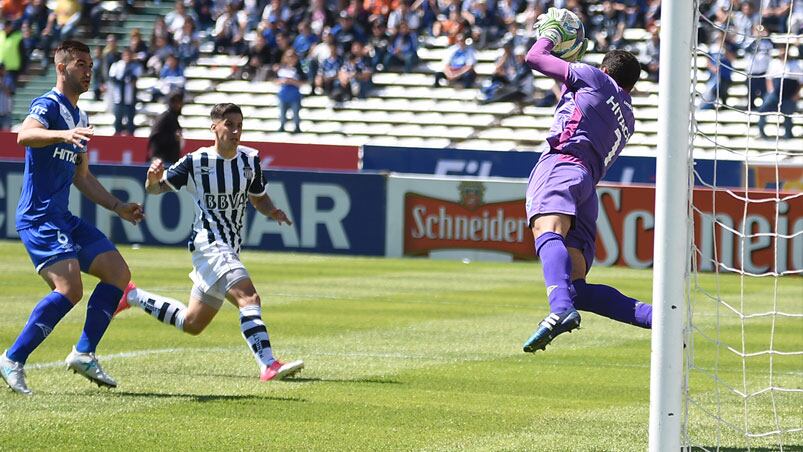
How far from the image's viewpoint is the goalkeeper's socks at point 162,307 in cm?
945

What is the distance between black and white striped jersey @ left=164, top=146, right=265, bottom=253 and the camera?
928 centimetres

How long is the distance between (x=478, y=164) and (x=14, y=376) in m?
19.2

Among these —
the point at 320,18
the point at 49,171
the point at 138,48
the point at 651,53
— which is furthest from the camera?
the point at 138,48

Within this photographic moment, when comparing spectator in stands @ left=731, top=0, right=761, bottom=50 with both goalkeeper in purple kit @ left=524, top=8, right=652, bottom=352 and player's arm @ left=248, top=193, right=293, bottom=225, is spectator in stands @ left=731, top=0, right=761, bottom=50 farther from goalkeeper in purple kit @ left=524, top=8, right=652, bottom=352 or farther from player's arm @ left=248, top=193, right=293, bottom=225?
goalkeeper in purple kit @ left=524, top=8, right=652, bottom=352

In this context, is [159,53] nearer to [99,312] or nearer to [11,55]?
[11,55]

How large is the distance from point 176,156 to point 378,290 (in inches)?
280

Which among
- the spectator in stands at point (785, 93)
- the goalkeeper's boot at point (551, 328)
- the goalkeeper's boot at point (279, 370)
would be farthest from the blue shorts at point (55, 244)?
the spectator in stands at point (785, 93)

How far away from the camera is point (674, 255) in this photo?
5375 mm

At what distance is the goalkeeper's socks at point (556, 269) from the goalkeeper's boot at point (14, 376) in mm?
3240

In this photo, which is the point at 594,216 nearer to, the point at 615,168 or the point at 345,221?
the point at 345,221

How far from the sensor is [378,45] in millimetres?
31203

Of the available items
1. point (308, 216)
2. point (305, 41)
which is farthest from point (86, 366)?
point (305, 41)

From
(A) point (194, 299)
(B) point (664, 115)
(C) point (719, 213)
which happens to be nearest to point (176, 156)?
(C) point (719, 213)

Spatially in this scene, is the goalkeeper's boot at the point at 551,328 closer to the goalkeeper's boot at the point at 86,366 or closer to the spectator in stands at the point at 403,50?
the goalkeeper's boot at the point at 86,366
